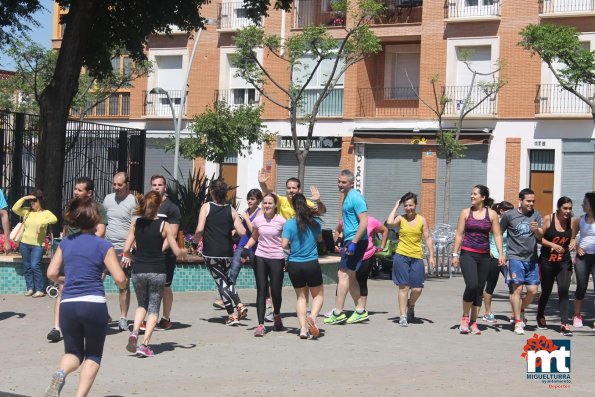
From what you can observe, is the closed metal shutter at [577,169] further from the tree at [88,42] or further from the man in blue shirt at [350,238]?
the man in blue shirt at [350,238]

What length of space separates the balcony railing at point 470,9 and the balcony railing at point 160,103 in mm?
11963

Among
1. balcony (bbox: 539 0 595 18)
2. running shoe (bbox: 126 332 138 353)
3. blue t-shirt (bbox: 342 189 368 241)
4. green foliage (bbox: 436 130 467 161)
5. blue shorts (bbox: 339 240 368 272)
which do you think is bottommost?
running shoe (bbox: 126 332 138 353)

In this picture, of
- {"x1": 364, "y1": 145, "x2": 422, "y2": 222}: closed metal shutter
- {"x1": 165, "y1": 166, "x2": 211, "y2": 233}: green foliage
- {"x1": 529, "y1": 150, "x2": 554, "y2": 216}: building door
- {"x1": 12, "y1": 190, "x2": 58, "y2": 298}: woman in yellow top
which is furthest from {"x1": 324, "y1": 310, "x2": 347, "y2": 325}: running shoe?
{"x1": 364, "y1": 145, "x2": 422, "y2": 222}: closed metal shutter

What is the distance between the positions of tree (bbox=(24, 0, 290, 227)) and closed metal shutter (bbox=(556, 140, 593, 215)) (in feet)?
61.8

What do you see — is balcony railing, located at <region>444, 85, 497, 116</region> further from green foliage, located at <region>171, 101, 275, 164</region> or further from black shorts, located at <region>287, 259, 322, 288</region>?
black shorts, located at <region>287, 259, 322, 288</region>

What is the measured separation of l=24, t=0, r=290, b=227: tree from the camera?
716 inches

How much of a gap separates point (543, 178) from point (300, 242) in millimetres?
26548

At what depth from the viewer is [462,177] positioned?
38.7m

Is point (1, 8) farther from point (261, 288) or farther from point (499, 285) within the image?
point (499, 285)

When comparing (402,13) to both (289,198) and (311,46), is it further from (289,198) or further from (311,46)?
(289,198)

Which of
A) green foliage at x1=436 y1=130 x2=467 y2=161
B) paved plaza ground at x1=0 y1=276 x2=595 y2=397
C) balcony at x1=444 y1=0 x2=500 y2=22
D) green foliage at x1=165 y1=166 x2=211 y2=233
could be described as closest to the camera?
paved plaza ground at x1=0 y1=276 x2=595 y2=397

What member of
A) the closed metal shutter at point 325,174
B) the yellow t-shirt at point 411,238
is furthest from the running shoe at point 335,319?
the closed metal shutter at point 325,174

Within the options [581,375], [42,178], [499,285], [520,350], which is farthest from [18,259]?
[499,285]

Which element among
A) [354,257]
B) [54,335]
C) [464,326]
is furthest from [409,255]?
[54,335]
